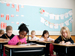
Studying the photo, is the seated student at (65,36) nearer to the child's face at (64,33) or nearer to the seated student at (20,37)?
the child's face at (64,33)

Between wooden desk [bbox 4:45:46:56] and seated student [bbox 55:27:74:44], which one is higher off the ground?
seated student [bbox 55:27:74:44]

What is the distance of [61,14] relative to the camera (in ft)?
22.9

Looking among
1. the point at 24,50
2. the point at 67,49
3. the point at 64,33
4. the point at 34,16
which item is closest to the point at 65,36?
the point at 64,33

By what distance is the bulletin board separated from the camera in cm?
606

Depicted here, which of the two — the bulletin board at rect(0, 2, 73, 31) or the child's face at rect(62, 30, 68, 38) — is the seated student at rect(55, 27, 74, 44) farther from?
the bulletin board at rect(0, 2, 73, 31)

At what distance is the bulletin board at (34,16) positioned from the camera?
606cm

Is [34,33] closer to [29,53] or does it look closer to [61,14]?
[61,14]

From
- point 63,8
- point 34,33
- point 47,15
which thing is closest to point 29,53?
point 34,33

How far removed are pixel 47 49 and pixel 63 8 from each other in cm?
345

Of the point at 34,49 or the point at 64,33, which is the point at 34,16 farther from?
the point at 34,49

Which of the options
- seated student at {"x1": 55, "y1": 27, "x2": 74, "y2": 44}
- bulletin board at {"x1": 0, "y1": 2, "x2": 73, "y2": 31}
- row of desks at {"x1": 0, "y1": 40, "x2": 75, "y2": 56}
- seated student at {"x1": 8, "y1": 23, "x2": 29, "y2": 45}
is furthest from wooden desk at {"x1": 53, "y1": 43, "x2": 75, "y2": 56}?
bulletin board at {"x1": 0, "y1": 2, "x2": 73, "y2": 31}

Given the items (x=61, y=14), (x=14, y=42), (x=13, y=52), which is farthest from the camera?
(x=61, y=14)

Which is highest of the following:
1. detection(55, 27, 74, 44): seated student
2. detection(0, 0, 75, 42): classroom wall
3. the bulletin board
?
detection(0, 0, 75, 42): classroom wall

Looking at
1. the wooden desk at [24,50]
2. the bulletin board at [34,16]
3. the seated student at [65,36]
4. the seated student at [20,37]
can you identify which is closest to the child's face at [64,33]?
the seated student at [65,36]
